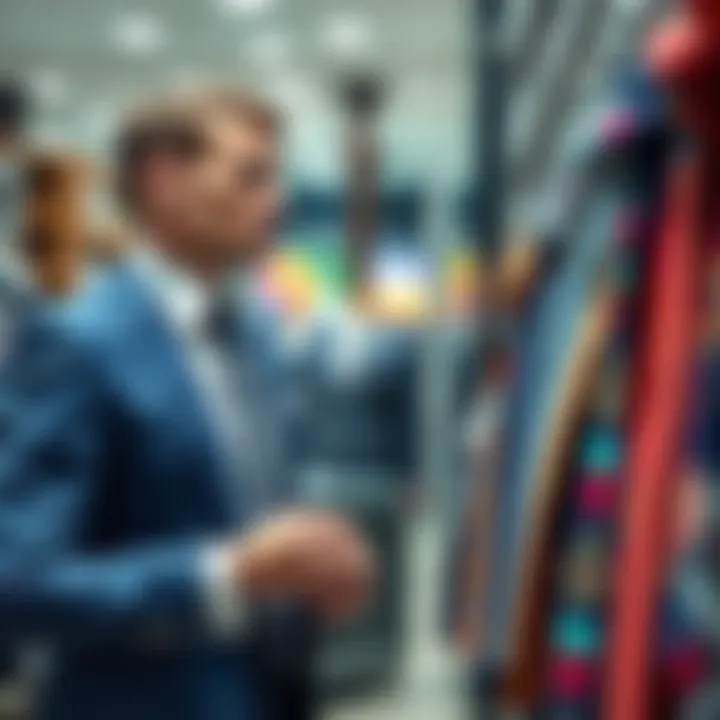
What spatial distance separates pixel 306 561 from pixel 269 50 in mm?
316

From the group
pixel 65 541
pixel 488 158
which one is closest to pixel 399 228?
pixel 488 158

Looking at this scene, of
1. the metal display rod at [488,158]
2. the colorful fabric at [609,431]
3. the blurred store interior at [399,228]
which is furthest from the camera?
the metal display rod at [488,158]

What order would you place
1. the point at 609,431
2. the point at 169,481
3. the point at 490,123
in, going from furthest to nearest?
the point at 490,123
the point at 169,481
the point at 609,431

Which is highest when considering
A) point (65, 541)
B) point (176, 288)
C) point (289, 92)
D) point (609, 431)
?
point (289, 92)

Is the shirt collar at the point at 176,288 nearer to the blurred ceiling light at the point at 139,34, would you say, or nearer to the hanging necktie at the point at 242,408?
the hanging necktie at the point at 242,408

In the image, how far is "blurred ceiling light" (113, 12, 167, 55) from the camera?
3.04 ft

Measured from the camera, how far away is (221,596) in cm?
85

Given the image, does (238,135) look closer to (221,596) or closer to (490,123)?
(490,123)

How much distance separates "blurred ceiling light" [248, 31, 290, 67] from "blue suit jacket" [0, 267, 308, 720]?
17 centimetres

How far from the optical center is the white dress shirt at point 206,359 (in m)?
0.83

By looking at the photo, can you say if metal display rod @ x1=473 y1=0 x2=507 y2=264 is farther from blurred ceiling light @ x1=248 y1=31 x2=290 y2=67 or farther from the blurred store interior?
blurred ceiling light @ x1=248 y1=31 x2=290 y2=67

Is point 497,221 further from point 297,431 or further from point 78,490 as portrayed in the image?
point 78,490

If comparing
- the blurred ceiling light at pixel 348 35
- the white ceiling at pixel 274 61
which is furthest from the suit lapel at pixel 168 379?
the blurred ceiling light at pixel 348 35

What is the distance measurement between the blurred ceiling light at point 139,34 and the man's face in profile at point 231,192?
0.08 metres
